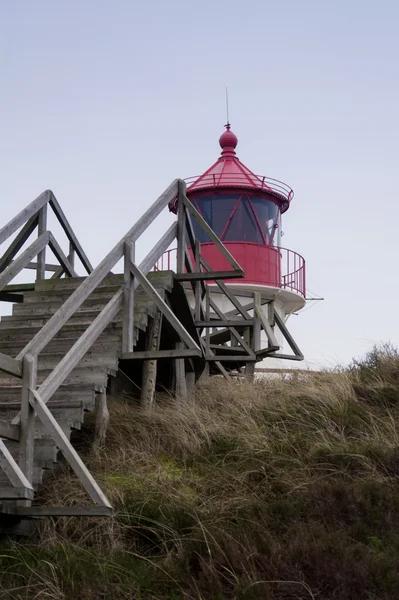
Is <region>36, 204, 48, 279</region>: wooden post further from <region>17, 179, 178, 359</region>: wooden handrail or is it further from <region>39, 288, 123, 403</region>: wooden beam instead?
<region>39, 288, 123, 403</region>: wooden beam

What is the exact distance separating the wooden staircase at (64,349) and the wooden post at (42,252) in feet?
2.49

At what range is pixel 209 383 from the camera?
481 inches

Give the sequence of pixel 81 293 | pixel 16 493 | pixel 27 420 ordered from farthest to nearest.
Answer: pixel 81 293 → pixel 27 420 → pixel 16 493

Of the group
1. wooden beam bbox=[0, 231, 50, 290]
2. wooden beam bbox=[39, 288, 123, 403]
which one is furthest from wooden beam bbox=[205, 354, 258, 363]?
wooden beam bbox=[39, 288, 123, 403]

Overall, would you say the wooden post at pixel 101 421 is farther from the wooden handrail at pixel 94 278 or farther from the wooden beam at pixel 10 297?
the wooden beam at pixel 10 297

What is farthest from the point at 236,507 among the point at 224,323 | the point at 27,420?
the point at 224,323

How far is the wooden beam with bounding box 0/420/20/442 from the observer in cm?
661

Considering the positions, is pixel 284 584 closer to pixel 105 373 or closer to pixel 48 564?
pixel 48 564

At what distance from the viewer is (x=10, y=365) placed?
6.67 meters

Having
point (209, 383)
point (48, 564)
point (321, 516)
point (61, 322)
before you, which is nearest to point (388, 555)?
point (321, 516)

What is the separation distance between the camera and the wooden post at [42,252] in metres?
10.9

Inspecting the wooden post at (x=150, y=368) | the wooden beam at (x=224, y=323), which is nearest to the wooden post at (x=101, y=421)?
the wooden post at (x=150, y=368)

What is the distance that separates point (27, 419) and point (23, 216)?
408 centimetres

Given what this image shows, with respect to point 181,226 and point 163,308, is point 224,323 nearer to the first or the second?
point 181,226
